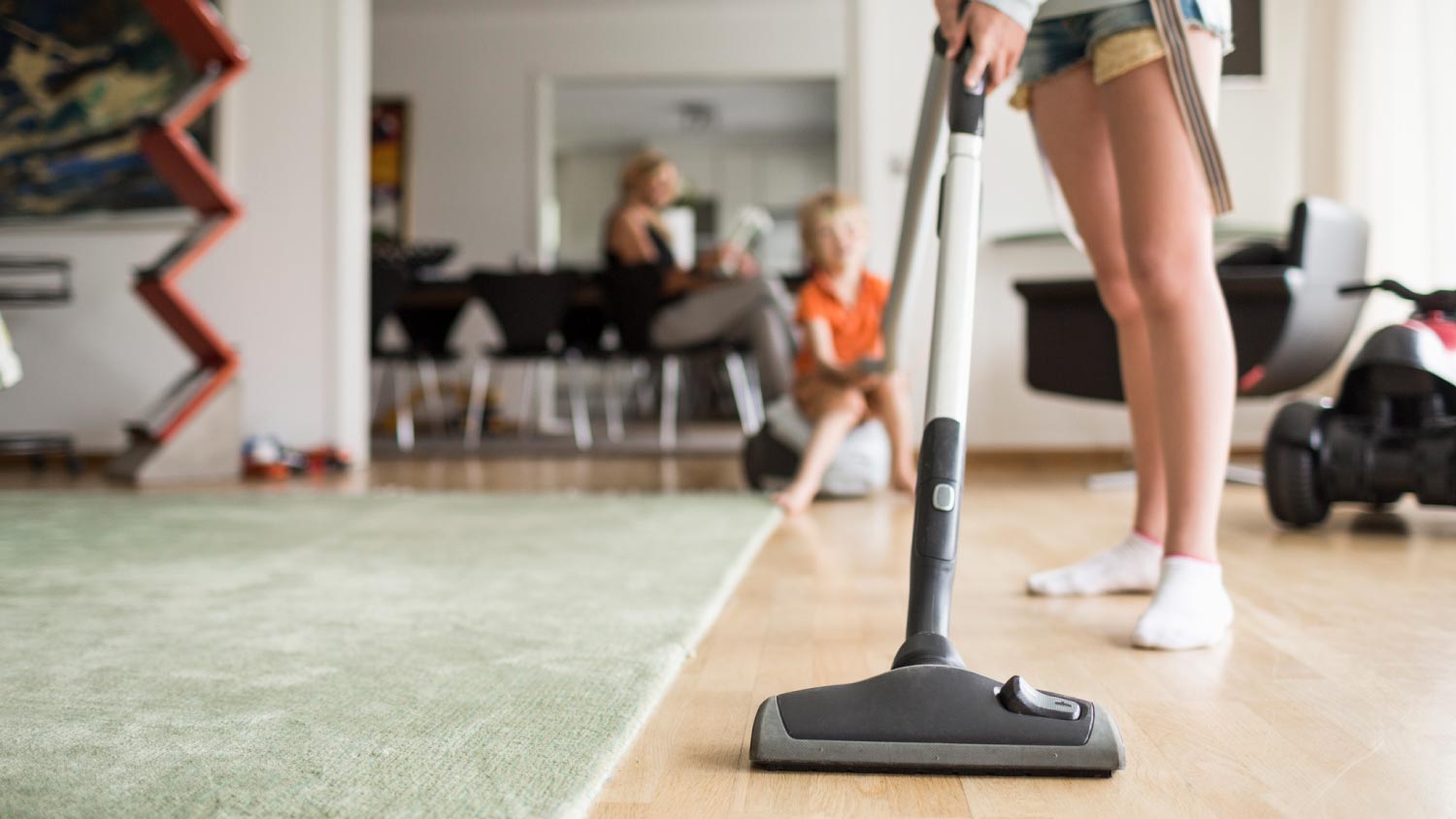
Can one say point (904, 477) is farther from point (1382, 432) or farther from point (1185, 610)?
point (1185, 610)

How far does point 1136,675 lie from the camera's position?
1.15m

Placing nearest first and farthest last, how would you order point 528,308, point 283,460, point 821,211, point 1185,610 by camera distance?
point 1185,610 → point 821,211 → point 283,460 → point 528,308

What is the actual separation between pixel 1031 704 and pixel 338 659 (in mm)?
671

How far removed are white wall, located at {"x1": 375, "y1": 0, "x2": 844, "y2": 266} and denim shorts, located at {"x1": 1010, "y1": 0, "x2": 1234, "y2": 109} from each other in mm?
6025

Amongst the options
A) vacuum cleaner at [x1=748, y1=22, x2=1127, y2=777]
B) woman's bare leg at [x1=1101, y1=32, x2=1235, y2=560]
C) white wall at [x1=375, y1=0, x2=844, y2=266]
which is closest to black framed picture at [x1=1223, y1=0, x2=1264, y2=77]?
woman's bare leg at [x1=1101, y1=32, x2=1235, y2=560]

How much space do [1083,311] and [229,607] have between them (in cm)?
242

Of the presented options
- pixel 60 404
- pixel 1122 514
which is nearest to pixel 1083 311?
pixel 1122 514

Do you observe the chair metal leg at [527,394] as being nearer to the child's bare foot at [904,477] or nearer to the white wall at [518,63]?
the white wall at [518,63]

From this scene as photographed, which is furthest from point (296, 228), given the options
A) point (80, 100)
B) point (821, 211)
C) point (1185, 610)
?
point (1185, 610)

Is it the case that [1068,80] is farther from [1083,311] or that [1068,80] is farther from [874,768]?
[1083,311]

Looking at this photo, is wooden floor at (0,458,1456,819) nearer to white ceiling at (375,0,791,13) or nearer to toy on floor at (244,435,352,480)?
toy on floor at (244,435,352,480)

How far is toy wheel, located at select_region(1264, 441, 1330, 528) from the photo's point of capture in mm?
2264

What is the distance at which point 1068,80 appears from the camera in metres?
1.49

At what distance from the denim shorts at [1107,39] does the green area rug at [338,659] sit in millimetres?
759
